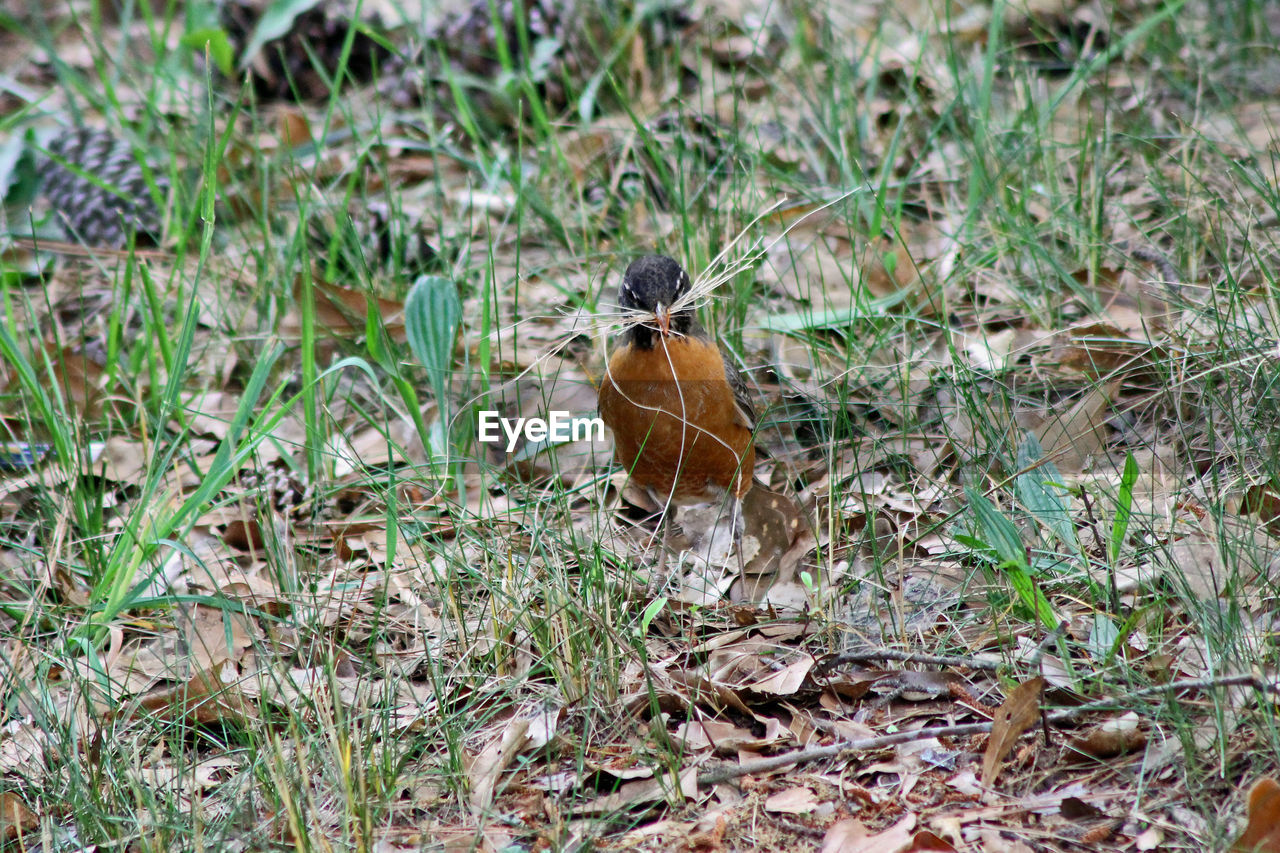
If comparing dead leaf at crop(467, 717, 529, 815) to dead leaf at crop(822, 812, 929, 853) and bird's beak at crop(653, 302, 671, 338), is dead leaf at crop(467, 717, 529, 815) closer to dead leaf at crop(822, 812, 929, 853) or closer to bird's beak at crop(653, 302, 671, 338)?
dead leaf at crop(822, 812, 929, 853)

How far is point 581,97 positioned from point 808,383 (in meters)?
2.35

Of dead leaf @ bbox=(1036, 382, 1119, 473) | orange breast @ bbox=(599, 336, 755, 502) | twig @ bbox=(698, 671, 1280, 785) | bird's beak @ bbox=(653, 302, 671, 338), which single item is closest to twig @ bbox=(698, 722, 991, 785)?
twig @ bbox=(698, 671, 1280, 785)

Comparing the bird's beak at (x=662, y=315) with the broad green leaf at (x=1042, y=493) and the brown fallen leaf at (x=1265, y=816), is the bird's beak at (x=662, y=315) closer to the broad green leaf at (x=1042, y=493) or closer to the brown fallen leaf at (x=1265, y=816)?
the broad green leaf at (x=1042, y=493)

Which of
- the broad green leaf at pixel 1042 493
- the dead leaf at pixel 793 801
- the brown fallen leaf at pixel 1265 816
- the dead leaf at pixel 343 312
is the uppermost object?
the dead leaf at pixel 343 312

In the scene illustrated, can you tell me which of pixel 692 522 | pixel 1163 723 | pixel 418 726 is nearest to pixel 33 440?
pixel 418 726

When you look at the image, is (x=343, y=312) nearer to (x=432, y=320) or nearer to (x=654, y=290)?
(x=432, y=320)

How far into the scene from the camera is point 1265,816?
217cm

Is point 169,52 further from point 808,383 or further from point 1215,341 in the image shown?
point 1215,341

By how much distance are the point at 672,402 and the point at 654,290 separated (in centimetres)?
39

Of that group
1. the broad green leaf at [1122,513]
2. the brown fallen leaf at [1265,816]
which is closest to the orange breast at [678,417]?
the broad green leaf at [1122,513]

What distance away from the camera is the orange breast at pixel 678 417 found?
4070 mm

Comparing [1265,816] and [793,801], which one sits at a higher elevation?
[1265,816]

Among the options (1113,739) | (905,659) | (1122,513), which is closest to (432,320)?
(905,659)

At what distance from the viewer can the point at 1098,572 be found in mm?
3068
